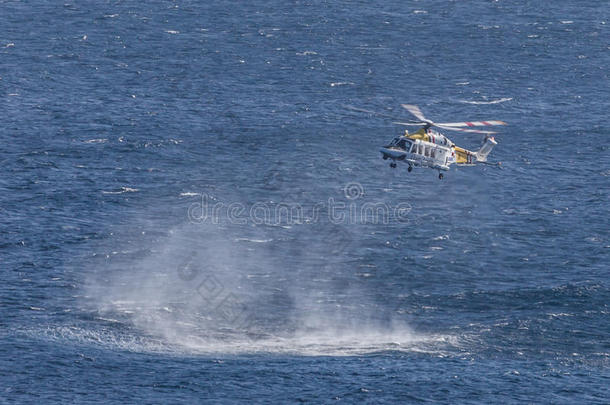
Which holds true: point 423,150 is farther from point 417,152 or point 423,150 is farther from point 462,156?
point 462,156

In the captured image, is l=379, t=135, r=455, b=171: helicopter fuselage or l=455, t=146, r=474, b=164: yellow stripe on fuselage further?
l=455, t=146, r=474, b=164: yellow stripe on fuselage

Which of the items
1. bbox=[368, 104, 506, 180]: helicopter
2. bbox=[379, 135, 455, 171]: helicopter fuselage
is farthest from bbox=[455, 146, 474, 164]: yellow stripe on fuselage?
bbox=[379, 135, 455, 171]: helicopter fuselage

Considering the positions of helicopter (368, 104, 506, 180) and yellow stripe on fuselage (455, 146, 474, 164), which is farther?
yellow stripe on fuselage (455, 146, 474, 164)

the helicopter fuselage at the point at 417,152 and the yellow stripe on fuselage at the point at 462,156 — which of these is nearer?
the helicopter fuselage at the point at 417,152

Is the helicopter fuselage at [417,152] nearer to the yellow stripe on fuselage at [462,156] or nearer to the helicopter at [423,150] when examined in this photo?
the helicopter at [423,150]

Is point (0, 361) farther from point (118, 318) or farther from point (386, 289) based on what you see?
point (386, 289)

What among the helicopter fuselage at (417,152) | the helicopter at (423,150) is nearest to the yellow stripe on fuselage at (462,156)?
the helicopter at (423,150)

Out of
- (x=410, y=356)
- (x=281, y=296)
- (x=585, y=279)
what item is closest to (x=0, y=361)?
(x=281, y=296)

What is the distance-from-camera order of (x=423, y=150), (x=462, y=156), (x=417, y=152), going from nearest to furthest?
1. (x=417, y=152)
2. (x=423, y=150)
3. (x=462, y=156)

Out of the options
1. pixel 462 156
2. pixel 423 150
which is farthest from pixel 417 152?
pixel 462 156

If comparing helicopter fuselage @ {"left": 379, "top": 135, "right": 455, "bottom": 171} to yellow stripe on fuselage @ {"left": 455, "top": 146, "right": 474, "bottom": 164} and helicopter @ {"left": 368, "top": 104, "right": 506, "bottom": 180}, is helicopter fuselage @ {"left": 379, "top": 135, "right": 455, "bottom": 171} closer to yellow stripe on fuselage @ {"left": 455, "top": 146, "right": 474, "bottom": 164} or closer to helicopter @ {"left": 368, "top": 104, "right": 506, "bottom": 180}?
helicopter @ {"left": 368, "top": 104, "right": 506, "bottom": 180}

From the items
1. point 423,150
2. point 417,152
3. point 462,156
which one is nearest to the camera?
point 417,152
